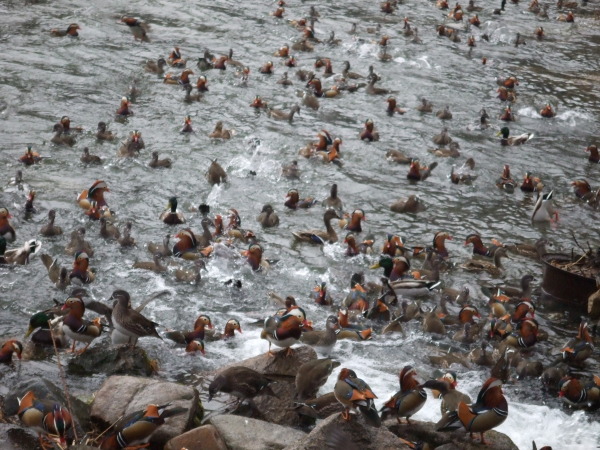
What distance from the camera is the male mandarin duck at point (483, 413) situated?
7535 mm

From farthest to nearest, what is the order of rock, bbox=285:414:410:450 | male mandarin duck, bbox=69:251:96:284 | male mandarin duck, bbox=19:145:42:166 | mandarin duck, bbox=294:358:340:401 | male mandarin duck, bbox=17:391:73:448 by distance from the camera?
male mandarin duck, bbox=19:145:42:166, male mandarin duck, bbox=69:251:96:284, mandarin duck, bbox=294:358:340:401, male mandarin duck, bbox=17:391:73:448, rock, bbox=285:414:410:450

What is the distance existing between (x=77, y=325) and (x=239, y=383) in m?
2.29

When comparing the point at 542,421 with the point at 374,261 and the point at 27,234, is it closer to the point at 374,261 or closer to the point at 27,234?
the point at 374,261

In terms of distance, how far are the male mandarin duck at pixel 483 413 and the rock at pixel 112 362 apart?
312cm

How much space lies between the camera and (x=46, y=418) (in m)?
7.08

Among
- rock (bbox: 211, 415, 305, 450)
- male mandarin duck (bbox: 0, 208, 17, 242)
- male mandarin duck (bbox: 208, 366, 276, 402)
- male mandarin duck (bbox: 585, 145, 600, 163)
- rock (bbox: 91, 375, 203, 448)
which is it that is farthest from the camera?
male mandarin duck (bbox: 585, 145, 600, 163)

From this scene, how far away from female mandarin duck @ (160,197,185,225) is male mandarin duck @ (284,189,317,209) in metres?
1.90

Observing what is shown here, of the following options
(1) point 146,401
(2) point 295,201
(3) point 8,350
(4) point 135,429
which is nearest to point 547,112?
(2) point 295,201

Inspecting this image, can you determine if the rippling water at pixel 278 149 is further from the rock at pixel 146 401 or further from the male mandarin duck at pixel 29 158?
the rock at pixel 146 401

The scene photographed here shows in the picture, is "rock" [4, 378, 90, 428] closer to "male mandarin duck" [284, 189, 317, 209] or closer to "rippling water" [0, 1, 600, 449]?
"rippling water" [0, 1, 600, 449]

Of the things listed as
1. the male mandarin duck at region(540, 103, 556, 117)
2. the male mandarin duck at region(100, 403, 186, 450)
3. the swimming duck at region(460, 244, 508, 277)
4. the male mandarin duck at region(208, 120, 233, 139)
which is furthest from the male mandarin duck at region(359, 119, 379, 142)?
the male mandarin duck at region(100, 403, 186, 450)

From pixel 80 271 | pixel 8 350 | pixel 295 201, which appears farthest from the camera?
pixel 295 201

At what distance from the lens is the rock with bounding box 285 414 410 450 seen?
670 centimetres

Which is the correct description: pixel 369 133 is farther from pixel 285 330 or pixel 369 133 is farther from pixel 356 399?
pixel 356 399
